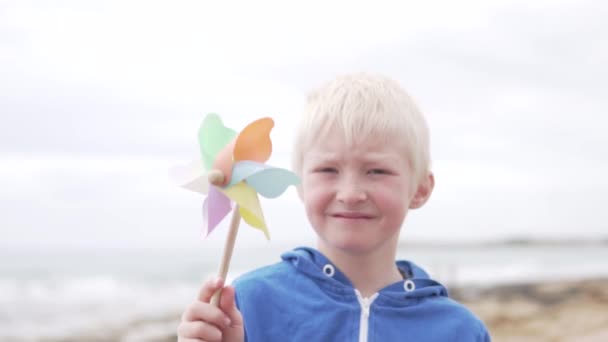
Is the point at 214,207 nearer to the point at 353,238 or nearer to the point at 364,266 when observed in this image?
the point at 353,238

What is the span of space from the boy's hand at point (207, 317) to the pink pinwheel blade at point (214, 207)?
15 cm

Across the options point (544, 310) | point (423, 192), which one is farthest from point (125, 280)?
point (423, 192)

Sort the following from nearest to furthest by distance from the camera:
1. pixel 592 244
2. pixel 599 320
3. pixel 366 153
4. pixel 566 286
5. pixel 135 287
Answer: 1. pixel 366 153
2. pixel 599 320
3. pixel 566 286
4. pixel 135 287
5. pixel 592 244

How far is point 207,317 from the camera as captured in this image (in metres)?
2.37

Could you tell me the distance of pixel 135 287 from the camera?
830 inches

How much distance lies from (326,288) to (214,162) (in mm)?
647

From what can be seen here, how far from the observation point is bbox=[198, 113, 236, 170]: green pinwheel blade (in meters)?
2.42

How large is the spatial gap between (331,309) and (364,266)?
0.63 feet

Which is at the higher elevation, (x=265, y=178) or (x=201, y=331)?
(x=265, y=178)

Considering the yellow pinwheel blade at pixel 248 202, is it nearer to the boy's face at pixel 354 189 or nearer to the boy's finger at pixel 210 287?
the boy's finger at pixel 210 287

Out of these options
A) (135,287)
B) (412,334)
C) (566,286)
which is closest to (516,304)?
(566,286)

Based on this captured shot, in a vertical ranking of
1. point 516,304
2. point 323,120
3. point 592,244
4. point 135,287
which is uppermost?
point 592,244

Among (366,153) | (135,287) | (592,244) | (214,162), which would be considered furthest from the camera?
(592,244)

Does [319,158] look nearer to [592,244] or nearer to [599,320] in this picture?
[599,320]
